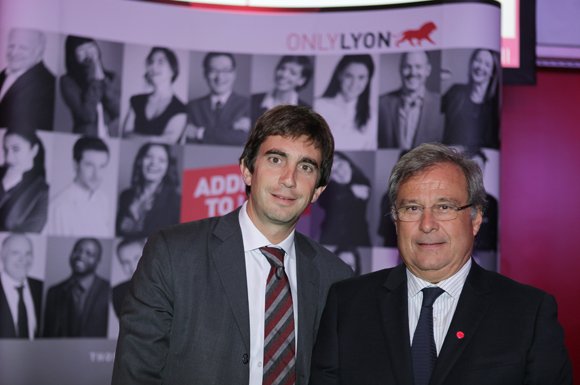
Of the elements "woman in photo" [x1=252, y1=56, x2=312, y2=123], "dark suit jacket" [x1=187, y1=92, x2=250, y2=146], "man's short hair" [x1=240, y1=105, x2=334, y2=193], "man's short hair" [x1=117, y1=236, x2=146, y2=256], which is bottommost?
"man's short hair" [x1=117, y1=236, x2=146, y2=256]

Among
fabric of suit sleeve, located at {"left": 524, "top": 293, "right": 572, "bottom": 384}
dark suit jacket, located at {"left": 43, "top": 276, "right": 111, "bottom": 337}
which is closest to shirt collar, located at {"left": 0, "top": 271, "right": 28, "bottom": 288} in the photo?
dark suit jacket, located at {"left": 43, "top": 276, "right": 111, "bottom": 337}

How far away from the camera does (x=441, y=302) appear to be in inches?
80.9

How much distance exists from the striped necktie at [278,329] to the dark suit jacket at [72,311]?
2.15 m

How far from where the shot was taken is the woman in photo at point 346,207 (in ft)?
13.6

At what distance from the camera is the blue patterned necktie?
1.93 metres

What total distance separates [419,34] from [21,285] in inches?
136

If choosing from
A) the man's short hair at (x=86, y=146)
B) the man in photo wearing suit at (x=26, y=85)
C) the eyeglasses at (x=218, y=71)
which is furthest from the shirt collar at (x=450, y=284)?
the man in photo wearing suit at (x=26, y=85)

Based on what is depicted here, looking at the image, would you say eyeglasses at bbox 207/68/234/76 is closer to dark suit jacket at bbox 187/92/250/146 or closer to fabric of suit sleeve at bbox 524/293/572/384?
dark suit jacket at bbox 187/92/250/146

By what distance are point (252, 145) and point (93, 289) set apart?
219 centimetres

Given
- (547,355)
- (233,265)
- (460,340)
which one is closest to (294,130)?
(233,265)

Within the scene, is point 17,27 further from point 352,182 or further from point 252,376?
point 252,376

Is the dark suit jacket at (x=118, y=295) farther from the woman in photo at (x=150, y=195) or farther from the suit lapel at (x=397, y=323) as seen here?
the suit lapel at (x=397, y=323)

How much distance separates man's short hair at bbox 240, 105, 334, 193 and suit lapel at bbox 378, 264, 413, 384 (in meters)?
0.60

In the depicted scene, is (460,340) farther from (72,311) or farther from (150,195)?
(72,311)
